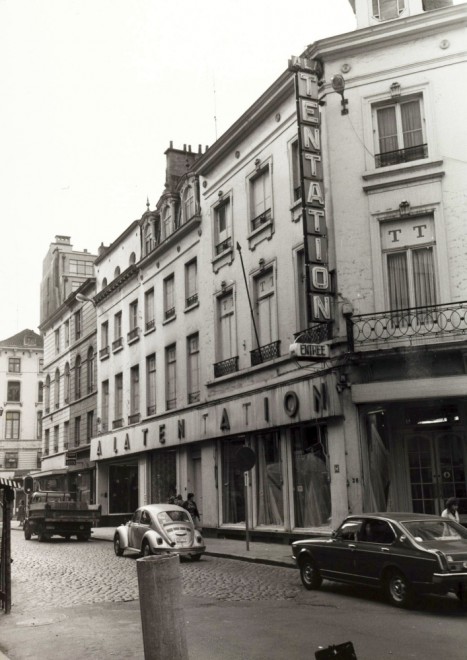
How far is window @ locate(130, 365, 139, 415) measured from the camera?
1328 inches

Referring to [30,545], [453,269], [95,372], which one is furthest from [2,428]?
[453,269]

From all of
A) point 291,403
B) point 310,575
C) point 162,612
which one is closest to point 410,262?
point 291,403

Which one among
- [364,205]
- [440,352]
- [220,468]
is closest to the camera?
[440,352]

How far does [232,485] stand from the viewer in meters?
23.9

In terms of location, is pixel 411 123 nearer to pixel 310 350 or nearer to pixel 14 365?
pixel 310 350

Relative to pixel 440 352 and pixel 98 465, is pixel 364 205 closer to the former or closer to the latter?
pixel 440 352

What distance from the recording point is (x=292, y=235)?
67.7 feet

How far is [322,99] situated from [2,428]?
61.3 metres

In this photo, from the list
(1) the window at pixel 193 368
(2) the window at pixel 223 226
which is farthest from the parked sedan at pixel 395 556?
(1) the window at pixel 193 368

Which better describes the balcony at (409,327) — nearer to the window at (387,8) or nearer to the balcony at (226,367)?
the balcony at (226,367)

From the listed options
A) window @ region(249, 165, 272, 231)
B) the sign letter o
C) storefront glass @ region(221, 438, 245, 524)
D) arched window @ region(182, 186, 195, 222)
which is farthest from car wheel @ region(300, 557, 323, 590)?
arched window @ region(182, 186, 195, 222)

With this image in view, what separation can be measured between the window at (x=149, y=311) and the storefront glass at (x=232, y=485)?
30.2ft

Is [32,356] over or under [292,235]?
over

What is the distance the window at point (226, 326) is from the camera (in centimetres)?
2425
